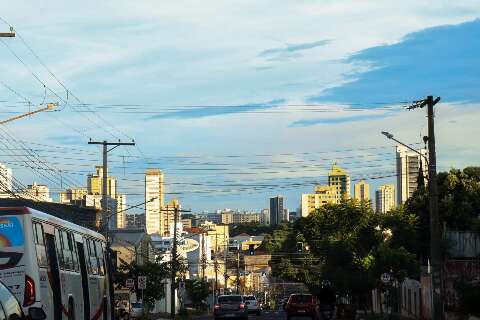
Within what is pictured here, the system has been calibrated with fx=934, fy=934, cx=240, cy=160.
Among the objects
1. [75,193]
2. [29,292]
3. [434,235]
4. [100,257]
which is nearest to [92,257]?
[100,257]

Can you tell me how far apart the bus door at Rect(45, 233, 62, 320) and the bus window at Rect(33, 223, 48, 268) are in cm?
39

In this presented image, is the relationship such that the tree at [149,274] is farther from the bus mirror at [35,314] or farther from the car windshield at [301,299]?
the bus mirror at [35,314]

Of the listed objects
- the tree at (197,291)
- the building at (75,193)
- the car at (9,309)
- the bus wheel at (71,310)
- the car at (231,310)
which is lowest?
the tree at (197,291)

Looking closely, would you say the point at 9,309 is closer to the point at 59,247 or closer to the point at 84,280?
the point at 59,247

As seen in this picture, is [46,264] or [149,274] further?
[149,274]

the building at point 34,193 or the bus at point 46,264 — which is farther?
the building at point 34,193

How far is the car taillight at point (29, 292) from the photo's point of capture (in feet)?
57.5

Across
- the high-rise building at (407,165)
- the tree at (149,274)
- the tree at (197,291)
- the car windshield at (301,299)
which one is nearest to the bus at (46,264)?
the car windshield at (301,299)

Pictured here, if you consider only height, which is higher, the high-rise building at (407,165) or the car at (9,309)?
the high-rise building at (407,165)

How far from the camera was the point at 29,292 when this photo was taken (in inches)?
693

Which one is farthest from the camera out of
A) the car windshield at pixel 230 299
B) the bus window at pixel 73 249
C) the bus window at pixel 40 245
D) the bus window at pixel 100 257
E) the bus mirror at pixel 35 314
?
the car windshield at pixel 230 299

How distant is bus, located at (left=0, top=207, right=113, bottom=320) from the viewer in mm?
17641

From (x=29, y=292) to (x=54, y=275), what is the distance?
183 centimetres

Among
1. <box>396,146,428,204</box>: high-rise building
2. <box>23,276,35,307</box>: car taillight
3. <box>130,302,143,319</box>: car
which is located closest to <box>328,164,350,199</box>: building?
<box>396,146,428,204</box>: high-rise building
